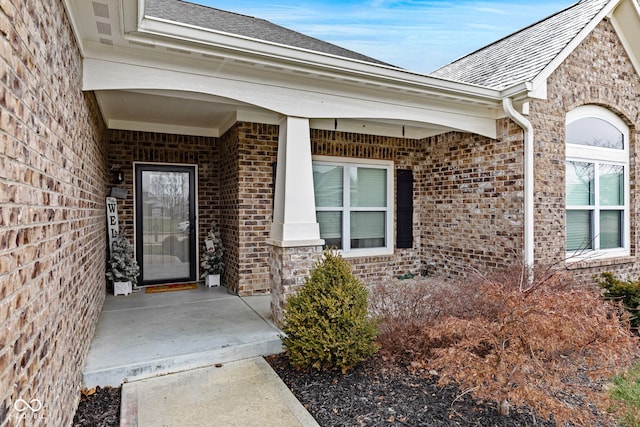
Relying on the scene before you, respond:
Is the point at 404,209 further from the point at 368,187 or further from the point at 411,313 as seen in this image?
the point at 411,313

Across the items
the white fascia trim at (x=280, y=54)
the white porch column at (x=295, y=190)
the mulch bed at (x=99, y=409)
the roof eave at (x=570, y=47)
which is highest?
the roof eave at (x=570, y=47)

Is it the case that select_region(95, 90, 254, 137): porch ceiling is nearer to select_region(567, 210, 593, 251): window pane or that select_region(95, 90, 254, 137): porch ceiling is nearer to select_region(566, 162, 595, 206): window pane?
select_region(566, 162, 595, 206): window pane

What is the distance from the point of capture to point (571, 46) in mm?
5902

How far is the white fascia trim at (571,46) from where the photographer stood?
219 inches

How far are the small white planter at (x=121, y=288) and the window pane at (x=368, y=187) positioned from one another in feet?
13.4

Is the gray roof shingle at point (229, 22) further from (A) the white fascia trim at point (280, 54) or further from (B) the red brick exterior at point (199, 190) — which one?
(A) the white fascia trim at point (280, 54)

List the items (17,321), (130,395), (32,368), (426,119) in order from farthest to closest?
(426,119)
(130,395)
(32,368)
(17,321)

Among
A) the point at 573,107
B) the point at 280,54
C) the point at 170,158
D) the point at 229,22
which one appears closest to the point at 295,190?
the point at 280,54

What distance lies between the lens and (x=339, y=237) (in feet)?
22.8

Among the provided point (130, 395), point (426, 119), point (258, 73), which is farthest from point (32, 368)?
point (426, 119)

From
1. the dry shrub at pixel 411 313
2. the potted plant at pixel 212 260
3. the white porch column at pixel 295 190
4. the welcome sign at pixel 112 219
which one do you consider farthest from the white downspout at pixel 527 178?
the welcome sign at pixel 112 219

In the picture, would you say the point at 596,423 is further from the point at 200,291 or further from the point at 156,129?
the point at 156,129

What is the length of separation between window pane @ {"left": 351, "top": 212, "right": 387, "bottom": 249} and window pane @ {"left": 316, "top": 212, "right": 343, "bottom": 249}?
0.27 metres

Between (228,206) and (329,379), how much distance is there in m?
3.81
